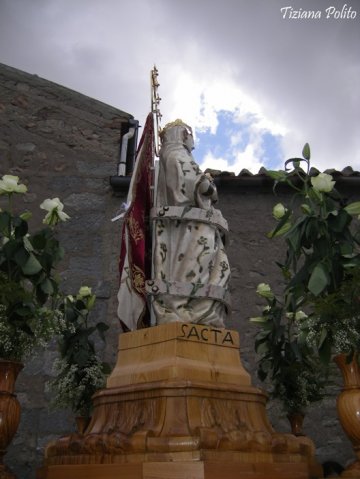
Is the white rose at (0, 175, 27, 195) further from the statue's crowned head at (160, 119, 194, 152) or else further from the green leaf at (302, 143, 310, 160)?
the green leaf at (302, 143, 310, 160)

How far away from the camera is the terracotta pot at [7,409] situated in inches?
124

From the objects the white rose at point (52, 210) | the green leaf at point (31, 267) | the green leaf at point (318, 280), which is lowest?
the green leaf at point (318, 280)

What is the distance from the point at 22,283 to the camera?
3543 millimetres

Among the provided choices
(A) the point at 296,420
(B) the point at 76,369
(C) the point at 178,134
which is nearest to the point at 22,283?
(B) the point at 76,369

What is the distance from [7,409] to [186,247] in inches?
55.2

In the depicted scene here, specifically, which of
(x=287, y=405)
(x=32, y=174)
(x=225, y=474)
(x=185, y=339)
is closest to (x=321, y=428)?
(x=287, y=405)

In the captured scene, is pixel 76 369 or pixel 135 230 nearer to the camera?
pixel 135 230

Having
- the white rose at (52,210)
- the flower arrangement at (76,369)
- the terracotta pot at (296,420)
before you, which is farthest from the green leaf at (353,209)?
the flower arrangement at (76,369)

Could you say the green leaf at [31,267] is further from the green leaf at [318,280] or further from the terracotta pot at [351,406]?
the terracotta pot at [351,406]

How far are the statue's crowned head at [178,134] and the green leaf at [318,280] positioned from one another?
1.52 m

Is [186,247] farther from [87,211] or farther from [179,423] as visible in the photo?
[87,211]

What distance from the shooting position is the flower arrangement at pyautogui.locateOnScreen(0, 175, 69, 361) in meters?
3.39

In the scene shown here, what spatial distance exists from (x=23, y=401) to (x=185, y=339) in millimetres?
2992

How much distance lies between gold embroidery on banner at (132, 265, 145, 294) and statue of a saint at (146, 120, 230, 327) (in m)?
0.09
